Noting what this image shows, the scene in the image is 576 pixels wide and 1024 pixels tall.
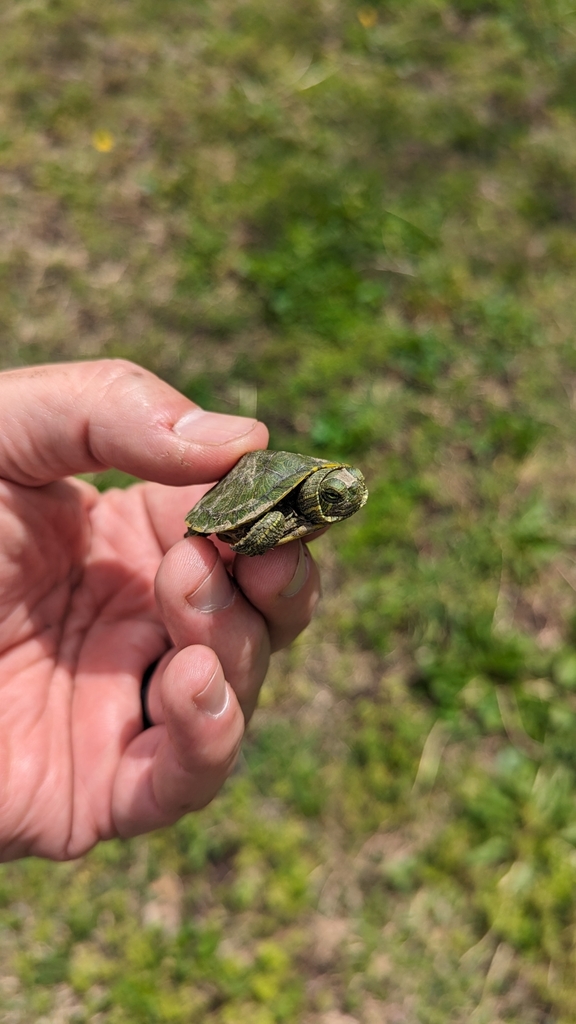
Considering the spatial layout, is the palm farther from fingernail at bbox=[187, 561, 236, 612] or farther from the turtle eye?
the turtle eye

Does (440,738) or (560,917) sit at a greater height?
(440,738)

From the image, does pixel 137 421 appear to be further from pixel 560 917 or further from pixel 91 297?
pixel 560 917

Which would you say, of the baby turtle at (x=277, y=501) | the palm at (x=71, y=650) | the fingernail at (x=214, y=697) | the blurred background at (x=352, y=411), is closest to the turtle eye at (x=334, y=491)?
the baby turtle at (x=277, y=501)

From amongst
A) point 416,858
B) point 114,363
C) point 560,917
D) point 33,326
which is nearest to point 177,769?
point 114,363

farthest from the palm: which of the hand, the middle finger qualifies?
the middle finger

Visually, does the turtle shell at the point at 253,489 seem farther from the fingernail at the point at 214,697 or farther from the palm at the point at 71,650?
the palm at the point at 71,650

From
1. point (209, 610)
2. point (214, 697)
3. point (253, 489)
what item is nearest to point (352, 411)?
point (253, 489)

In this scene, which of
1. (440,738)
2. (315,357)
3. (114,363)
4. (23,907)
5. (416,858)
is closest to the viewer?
(114,363)

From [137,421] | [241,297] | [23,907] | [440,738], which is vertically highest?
[137,421]
